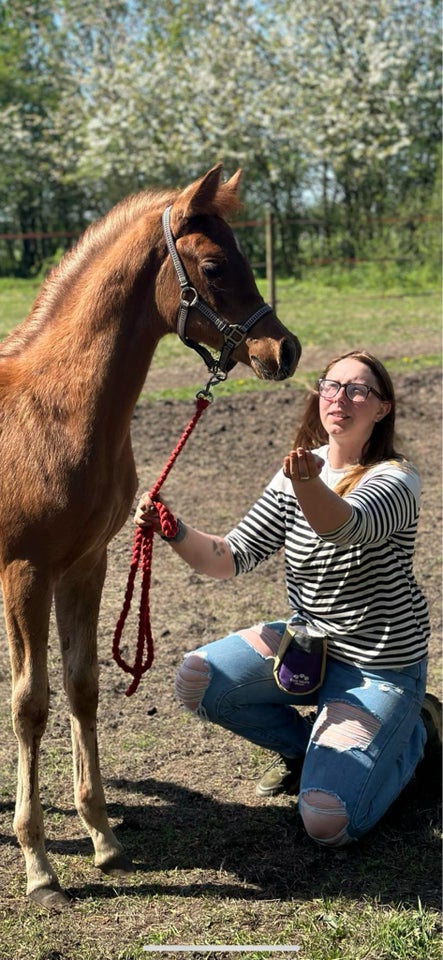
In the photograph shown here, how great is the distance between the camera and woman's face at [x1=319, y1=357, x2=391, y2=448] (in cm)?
318

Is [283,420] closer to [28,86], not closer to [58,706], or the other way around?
[58,706]

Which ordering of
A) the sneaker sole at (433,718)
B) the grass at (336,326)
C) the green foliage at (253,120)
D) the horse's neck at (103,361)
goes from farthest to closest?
the green foliage at (253,120) < the grass at (336,326) < the sneaker sole at (433,718) < the horse's neck at (103,361)

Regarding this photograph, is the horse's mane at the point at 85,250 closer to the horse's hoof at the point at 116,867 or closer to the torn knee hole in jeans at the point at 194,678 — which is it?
the torn knee hole in jeans at the point at 194,678

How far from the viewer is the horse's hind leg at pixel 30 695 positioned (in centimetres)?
276

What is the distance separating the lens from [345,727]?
3.11 m

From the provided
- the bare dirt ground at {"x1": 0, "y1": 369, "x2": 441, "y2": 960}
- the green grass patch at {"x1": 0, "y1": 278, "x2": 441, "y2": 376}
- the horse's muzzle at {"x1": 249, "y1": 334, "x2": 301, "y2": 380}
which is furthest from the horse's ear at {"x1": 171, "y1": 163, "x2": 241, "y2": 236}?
the green grass patch at {"x1": 0, "y1": 278, "x2": 441, "y2": 376}

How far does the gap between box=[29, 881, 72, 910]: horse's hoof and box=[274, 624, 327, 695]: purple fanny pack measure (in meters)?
0.93

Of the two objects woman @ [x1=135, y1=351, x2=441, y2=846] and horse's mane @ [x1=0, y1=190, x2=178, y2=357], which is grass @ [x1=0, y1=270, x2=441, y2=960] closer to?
woman @ [x1=135, y1=351, x2=441, y2=846]

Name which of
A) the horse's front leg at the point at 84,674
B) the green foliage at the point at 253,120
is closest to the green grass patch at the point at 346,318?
the green foliage at the point at 253,120

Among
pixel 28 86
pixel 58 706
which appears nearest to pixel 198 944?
pixel 58 706

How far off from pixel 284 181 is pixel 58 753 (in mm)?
21575

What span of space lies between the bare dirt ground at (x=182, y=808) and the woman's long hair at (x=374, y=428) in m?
0.31

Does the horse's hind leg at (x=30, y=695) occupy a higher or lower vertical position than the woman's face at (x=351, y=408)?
lower

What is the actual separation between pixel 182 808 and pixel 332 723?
0.65 m
